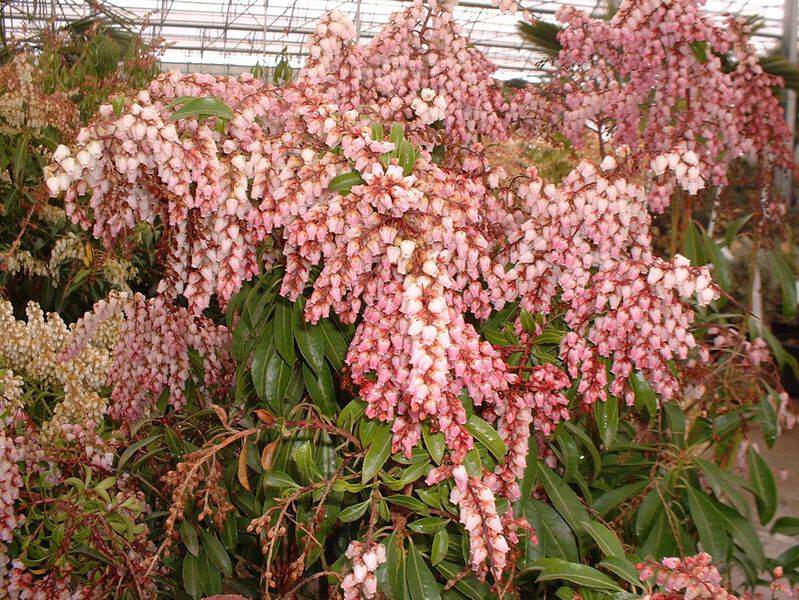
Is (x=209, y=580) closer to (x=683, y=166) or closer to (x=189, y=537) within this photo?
(x=189, y=537)

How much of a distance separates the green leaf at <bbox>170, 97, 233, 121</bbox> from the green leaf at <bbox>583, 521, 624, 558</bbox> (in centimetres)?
92

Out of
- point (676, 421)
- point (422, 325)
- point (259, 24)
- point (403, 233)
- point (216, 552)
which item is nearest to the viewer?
point (422, 325)

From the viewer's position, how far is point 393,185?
1.11 metres

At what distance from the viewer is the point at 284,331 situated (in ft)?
4.59

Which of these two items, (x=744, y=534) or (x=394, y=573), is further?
(x=744, y=534)

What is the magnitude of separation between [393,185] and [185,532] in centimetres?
91

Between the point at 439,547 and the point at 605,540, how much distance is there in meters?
0.30

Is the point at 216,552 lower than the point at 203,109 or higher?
lower

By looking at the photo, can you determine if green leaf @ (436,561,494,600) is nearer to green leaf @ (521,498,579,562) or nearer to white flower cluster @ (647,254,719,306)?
green leaf @ (521,498,579,562)

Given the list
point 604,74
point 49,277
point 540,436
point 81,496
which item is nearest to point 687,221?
point 604,74

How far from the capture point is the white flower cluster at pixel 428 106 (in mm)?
1440

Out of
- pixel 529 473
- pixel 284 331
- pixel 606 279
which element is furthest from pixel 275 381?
pixel 606 279

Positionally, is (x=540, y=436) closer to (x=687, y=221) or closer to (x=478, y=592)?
(x=478, y=592)

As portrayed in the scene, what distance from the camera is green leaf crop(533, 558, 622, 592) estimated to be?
1.18 meters
